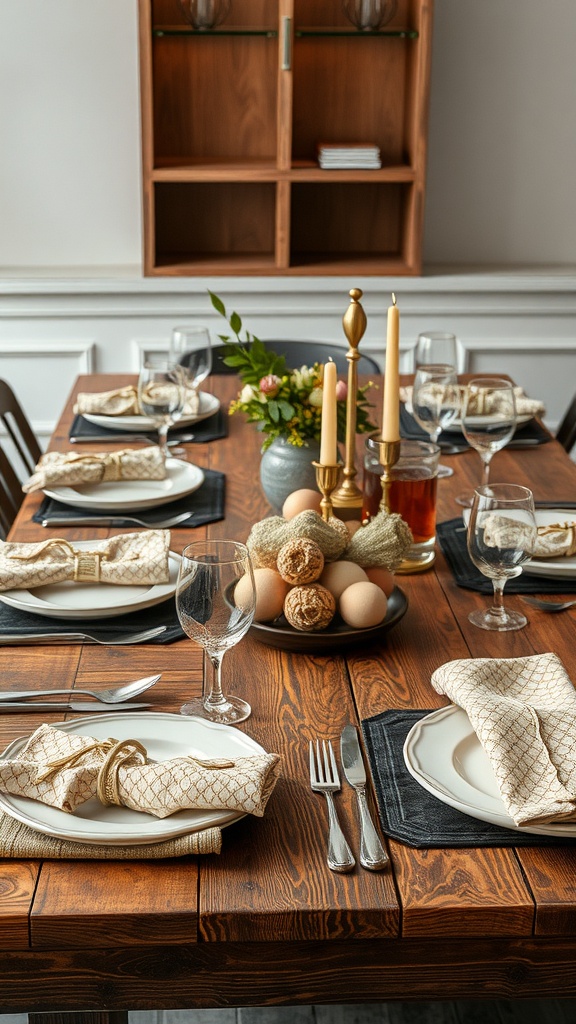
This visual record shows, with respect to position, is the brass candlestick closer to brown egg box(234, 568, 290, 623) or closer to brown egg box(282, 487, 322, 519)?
brown egg box(282, 487, 322, 519)

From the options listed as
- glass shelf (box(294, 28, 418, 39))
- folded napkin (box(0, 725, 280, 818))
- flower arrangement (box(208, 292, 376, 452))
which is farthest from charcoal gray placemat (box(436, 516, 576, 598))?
glass shelf (box(294, 28, 418, 39))

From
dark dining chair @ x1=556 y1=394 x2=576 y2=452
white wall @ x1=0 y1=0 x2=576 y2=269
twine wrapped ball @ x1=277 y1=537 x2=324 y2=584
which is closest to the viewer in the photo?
twine wrapped ball @ x1=277 y1=537 x2=324 y2=584

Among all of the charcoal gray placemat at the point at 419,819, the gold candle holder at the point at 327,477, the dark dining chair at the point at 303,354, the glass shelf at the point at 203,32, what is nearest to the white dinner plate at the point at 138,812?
the charcoal gray placemat at the point at 419,819

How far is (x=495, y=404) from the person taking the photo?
1.73 meters

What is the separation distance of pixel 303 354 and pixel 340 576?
61.9 inches

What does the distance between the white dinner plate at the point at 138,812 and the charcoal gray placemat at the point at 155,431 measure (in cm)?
107

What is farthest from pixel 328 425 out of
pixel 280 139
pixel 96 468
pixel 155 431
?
pixel 280 139

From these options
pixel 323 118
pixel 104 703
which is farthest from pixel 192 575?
pixel 323 118

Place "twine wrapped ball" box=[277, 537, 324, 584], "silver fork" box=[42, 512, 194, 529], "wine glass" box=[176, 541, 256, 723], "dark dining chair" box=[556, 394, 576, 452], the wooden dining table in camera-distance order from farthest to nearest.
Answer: "dark dining chair" box=[556, 394, 576, 452]
"silver fork" box=[42, 512, 194, 529]
"twine wrapped ball" box=[277, 537, 324, 584]
"wine glass" box=[176, 541, 256, 723]
the wooden dining table

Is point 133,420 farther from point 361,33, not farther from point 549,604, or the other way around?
point 361,33

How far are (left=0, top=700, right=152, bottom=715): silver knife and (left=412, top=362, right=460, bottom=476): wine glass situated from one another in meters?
0.93

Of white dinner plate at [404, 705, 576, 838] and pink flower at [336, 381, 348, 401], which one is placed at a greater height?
pink flower at [336, 381, 348, 401]

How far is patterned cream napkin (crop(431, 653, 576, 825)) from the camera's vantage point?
2.99 ft

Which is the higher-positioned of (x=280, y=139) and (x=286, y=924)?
(x=280, y=139)
